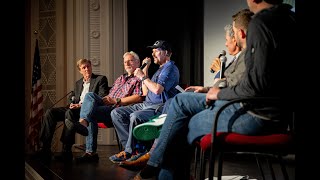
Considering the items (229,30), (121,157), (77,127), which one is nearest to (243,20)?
(229,30)

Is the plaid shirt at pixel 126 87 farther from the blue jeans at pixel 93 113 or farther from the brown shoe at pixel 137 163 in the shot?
the brown shoe at pixel 137 163

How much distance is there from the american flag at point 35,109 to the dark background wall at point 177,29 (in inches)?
50.4

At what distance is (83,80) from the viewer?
4703 millimetres

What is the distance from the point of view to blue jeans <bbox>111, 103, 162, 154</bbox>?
11.2ft

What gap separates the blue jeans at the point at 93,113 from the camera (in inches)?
153

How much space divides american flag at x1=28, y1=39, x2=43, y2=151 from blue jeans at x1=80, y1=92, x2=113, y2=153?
81.7 inches

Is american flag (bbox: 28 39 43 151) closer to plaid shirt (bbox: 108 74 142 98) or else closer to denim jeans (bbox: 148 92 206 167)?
plaid shirt (bbox: 108 74 142 98)

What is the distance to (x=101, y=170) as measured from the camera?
3.35 meters

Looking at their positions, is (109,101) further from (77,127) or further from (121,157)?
(121,157)

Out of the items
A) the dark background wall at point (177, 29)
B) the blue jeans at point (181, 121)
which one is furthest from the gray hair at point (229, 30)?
the dark background wall at point (177, 29)

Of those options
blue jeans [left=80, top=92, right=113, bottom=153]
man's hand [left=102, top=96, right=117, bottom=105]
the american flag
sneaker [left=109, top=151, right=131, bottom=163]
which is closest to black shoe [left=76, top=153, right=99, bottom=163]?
blue jeans [left=80, top=92, right=113, bottom=153]

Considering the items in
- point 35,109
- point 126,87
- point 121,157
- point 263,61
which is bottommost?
point 121,157

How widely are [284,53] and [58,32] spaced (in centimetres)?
505

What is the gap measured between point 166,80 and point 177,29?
8.65 feet
